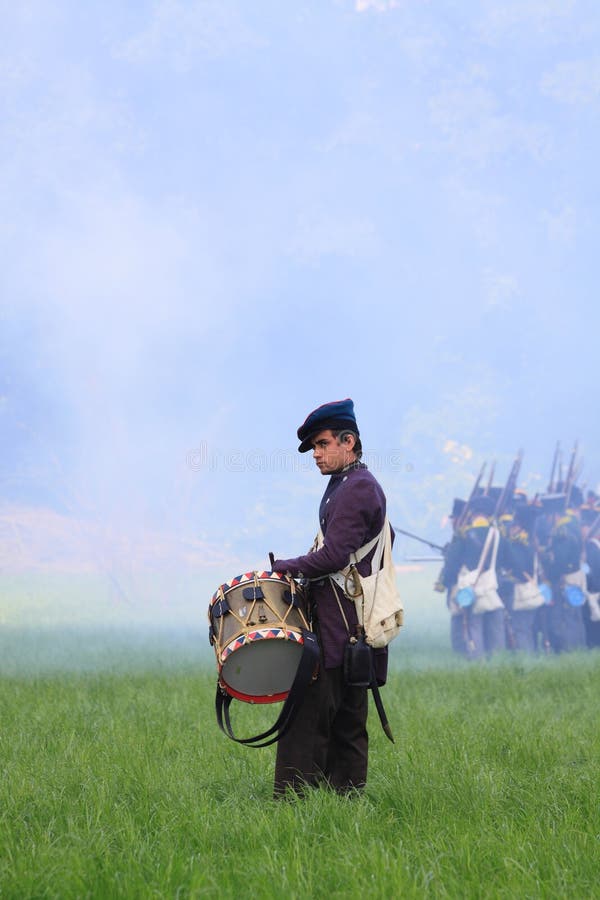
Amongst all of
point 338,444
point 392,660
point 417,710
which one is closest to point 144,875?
point 338,444

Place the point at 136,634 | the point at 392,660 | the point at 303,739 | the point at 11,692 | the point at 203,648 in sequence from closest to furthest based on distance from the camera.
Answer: the point at 303,739 < the point at 11,692 < the point at 392,660 < the point at 203,648 < the point at 136,634

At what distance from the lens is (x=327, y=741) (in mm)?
4480

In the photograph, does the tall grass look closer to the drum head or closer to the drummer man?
the drummer man

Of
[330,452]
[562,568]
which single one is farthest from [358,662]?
[562,568]

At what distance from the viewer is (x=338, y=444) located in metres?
4.63

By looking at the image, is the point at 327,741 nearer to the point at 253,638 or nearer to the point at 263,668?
the point at 263,668

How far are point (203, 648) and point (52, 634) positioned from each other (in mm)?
3722

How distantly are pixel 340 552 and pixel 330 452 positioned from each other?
530mm

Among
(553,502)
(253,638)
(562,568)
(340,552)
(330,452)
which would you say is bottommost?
(253,638)

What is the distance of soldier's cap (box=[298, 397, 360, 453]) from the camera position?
4570mm

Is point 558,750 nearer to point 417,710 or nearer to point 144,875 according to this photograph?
point 417,710

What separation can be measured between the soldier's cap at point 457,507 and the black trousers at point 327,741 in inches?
549

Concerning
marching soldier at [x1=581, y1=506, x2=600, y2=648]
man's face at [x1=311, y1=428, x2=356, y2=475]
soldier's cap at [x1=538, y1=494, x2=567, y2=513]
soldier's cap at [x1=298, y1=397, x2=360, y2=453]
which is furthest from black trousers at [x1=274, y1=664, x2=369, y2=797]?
soldier's cap at [x1=538, y1=494, x2=567, y2=513]

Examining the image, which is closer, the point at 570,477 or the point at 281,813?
the point at 281,813
